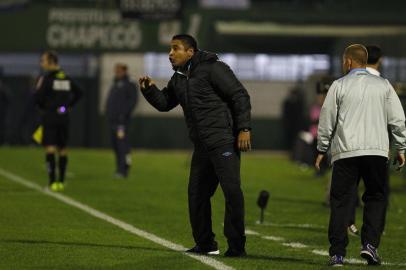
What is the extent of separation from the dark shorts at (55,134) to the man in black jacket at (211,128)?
8.76m

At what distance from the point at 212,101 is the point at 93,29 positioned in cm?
2788

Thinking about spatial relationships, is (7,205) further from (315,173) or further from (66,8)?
(66,8)

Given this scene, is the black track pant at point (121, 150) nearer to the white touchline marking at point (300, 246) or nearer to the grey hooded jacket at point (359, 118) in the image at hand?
the white touchline marking at point (300, 246)

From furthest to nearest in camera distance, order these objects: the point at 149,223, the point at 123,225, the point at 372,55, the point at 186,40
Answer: the point at 149,223 < the point at 123,225 < the point at 372,55 < the point at 186,40

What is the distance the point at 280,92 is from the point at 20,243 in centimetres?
2929

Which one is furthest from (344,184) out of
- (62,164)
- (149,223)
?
(62,164)

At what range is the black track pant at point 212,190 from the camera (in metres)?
11.5

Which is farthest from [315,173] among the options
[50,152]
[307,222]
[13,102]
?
[13,102]

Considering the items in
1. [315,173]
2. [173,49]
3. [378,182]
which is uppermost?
[173,49]

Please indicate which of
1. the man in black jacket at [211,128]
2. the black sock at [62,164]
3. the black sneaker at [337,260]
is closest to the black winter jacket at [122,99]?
the black sock at [62,164]

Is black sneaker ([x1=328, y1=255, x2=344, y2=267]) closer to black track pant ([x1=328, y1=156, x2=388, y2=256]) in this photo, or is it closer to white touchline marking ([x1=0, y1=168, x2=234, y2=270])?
black track pant ([x1=328, y1=156, x2=388, y2=256])

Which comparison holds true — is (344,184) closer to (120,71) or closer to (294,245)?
(294,245)

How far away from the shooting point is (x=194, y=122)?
11594 mm

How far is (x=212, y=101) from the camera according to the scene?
11.5 metres
